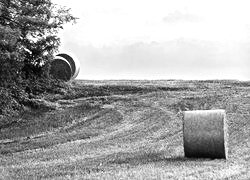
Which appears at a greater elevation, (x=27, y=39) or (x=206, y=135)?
(x=27, y=39)

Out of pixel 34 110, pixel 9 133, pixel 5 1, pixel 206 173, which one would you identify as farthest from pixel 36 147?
pixel 206 173

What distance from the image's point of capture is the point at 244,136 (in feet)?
62.0

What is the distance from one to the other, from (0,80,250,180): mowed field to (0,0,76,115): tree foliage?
78.0 inches

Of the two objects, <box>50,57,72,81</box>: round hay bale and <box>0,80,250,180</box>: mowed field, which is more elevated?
<box>50,57,72,81</box>: round hay bale

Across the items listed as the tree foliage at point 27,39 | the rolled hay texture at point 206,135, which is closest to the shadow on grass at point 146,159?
the rolled hay texture at point 206,135

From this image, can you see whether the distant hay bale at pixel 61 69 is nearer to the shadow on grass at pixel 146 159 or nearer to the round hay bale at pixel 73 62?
the round hay bale at pixel 73 62

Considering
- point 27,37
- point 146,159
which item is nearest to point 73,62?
point 27,37

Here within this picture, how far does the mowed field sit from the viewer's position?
1286 centimetres

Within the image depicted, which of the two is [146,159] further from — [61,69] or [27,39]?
[61,69]

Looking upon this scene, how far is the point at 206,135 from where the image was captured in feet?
48.1

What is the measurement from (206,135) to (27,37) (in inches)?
594

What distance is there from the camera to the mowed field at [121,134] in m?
12.9

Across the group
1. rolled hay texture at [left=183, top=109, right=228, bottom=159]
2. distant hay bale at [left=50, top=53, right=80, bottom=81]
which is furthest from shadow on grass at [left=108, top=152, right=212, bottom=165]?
distant hay bale at [left=50, top=53, right=80, bottom=81]

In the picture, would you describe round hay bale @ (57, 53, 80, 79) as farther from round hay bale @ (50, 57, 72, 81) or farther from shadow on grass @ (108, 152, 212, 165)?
shadow on grass @ (108, 152, 212, 165)
